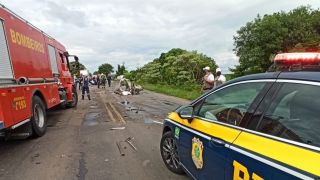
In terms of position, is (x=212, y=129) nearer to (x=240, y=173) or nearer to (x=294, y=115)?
(x=240, y=173)

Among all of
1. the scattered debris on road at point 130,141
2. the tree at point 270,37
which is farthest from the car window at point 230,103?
the tree at point 270,37

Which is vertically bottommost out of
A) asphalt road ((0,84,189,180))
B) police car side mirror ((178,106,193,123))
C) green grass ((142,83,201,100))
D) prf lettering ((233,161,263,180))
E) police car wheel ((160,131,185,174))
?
green grass ((142,83,201,100))

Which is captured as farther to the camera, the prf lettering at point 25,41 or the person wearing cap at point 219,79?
the person wearing cap at point 219,79

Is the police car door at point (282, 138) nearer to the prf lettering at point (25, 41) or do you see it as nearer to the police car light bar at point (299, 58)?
the police car light bar at point (299, 58)

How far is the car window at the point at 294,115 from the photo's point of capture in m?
2.75

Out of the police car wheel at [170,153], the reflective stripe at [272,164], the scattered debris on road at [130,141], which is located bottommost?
the scattered debris on road at [130,141]

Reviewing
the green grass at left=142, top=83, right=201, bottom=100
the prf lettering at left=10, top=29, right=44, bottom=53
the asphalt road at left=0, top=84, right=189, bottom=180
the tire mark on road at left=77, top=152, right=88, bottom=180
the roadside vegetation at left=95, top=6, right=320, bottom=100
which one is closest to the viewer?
the tire mark on road at left=77, top=152, right=88, bottom=180

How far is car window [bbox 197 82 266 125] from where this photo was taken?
141 inches

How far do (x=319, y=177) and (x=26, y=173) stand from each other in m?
4.75

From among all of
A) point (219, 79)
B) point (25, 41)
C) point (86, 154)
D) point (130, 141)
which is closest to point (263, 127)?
point (86, 154)

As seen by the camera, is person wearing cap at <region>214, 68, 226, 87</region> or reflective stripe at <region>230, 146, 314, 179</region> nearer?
reflective stripe at <region>230, 146, 314, 179</region>

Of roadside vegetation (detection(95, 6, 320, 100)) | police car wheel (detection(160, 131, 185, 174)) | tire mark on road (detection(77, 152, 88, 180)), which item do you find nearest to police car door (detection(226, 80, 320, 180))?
police car wheel (detection(160, 131, 185, 174))

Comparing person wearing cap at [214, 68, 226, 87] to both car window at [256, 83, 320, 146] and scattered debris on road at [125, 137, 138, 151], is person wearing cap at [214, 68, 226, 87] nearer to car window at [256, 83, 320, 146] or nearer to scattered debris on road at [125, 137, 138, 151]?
scattered debris on road at [125, 137, 138, 151]

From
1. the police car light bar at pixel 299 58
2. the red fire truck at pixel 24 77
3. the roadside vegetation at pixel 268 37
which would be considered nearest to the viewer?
the police car light bar at pixel 299 58
